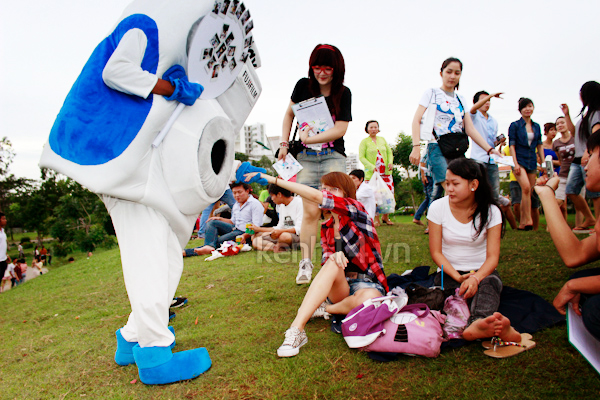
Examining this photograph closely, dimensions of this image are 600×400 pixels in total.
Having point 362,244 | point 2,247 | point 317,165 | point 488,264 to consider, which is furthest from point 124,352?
point 2,247

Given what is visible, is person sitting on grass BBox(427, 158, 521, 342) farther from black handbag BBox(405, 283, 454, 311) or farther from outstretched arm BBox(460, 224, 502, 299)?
black handbag BBox(405, 283, 454, 311)

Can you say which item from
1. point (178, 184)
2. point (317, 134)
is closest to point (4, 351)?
point (178, 184)

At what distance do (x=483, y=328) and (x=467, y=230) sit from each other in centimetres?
92

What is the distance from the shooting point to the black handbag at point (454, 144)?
3.97 m

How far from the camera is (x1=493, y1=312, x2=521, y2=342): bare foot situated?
192cm

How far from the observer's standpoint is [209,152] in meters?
2.02

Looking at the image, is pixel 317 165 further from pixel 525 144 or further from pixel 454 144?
pixel 525 144

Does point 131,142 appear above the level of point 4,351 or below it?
above

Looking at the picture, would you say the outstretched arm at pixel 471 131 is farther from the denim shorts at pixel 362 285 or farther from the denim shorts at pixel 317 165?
the denim shorts at pixel 362 285

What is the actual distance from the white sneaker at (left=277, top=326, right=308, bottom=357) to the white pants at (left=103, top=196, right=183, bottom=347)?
63cm

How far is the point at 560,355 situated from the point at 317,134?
7.83 ft

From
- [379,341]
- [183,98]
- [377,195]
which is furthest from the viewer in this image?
[377,195]

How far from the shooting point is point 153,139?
190 centimetres

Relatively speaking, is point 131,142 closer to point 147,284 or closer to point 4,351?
point 147,284
